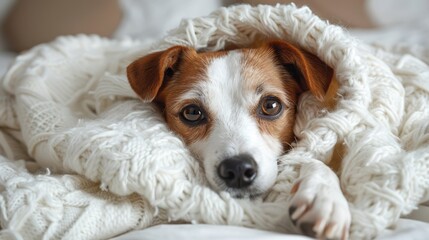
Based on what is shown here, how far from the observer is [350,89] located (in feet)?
4.18

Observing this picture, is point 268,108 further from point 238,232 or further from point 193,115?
point 238,232

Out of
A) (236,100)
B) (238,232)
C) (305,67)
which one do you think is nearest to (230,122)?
(236,100)

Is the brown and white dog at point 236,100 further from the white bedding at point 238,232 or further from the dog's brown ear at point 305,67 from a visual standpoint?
the white bedding at point 238,232

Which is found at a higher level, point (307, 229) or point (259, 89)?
point (259, 89)

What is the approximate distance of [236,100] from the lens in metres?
1.31

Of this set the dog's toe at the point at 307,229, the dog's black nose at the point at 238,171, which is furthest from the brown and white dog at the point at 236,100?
the dog's toe at the point at 307,229

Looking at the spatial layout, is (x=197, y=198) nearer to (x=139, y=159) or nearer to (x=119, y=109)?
(x=139, y=159)

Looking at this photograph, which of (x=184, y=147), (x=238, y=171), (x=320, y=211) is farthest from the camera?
(x=184, y=147)

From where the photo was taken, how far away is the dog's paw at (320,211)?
38.2 inches

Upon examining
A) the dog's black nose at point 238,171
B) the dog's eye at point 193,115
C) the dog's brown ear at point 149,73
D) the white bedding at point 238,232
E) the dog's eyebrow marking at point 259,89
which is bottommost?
the white bedding at point 238,232

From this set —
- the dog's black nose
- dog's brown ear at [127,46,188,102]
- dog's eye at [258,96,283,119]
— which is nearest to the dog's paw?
the dog's black nose

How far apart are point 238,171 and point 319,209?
0.22 metres

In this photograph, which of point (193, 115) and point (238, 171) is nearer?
point (238, 171)

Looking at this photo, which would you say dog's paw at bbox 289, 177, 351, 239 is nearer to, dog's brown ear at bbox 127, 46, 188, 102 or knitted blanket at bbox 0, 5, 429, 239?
knitted blanket at bbox 0, 5, 429, 239
